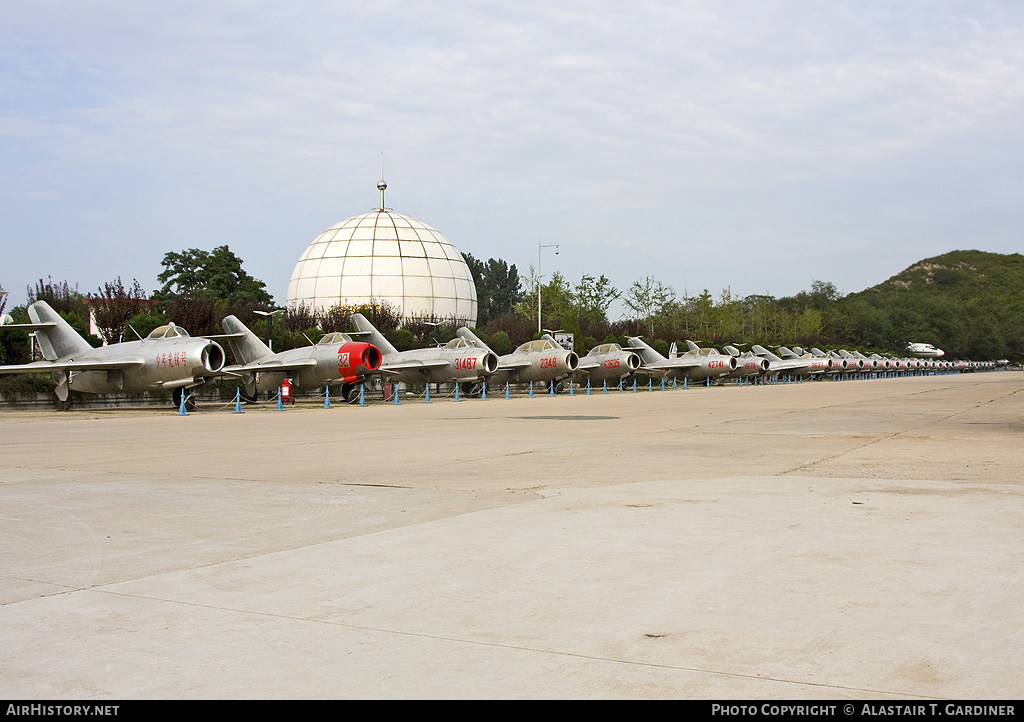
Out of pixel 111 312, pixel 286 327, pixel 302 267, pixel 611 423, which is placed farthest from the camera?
pixel 302 267

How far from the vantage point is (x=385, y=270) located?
80.7 meters

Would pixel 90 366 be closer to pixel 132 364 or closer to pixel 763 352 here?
pixel 132 364

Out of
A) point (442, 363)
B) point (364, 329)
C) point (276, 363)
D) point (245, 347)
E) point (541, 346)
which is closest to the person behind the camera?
point (276, 363)

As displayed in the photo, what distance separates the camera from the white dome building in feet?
264

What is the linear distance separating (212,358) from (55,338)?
7.89 m

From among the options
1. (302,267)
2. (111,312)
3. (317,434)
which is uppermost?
(302,267)

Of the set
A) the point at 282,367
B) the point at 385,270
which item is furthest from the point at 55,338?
the point at 385,270

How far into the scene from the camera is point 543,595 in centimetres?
517

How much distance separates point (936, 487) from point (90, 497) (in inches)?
357

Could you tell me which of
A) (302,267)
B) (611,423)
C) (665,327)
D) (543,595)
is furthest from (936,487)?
(665,327)

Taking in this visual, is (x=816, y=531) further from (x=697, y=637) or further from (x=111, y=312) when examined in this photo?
(x=111, y=312)

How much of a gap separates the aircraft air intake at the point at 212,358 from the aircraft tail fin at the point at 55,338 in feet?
21.4

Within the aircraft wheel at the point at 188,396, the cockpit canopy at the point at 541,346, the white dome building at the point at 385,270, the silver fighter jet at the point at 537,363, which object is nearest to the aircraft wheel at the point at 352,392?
the aircraft wheel at the point at 188,396

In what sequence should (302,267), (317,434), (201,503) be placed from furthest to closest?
(302,267), (317,434), (201,503)
